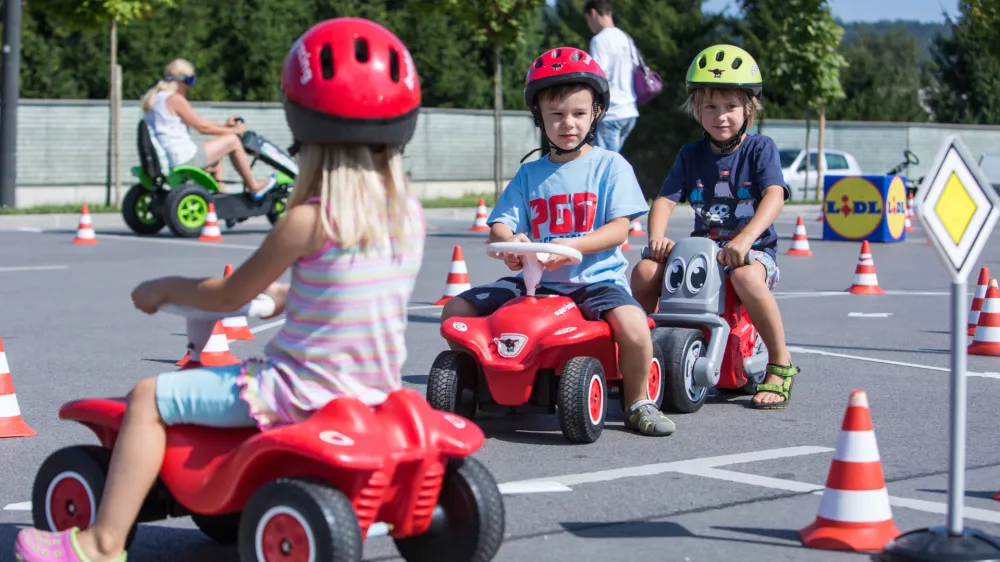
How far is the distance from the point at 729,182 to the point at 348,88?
12.4 feet

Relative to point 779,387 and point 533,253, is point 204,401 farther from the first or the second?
point 779,387

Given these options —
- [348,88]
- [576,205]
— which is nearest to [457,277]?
[576,205]

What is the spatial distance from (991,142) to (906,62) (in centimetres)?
5311

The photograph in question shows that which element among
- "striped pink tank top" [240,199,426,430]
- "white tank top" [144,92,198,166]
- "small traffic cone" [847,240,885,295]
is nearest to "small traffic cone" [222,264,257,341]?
"striped pink tank top" [240,199,426,430]

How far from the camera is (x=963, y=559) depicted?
3.95 meters

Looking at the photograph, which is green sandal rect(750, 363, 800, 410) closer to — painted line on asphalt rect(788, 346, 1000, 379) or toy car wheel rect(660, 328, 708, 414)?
toy car wheel rect(660, 328, 708, 414)

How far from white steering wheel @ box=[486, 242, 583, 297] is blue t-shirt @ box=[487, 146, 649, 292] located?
0.37m

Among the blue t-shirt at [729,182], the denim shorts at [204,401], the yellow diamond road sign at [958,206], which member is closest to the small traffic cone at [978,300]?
the blue t-shirt at [729,182]

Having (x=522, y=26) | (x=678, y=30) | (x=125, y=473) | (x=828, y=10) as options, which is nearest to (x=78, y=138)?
(x=522, y=26)

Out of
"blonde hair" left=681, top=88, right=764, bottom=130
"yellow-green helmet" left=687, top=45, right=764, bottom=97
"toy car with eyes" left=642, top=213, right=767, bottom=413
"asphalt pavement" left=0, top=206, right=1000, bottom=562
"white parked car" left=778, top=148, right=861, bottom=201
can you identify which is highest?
"white parked car" left=778, top=148, right=861, bottom=201

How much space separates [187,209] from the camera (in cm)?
1683

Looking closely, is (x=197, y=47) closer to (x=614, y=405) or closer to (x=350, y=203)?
(x=614, y=405)

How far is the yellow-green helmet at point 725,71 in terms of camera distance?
709 centimetres

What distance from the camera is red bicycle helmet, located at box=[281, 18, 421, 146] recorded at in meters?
3.74
